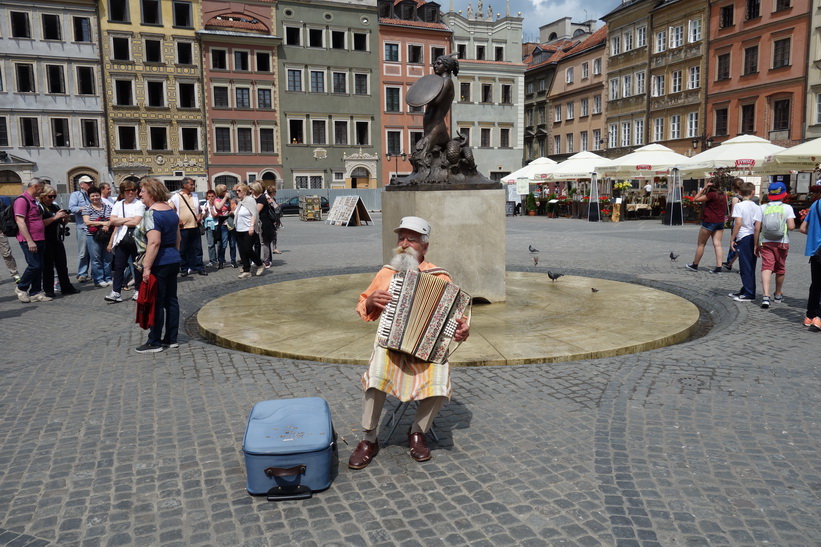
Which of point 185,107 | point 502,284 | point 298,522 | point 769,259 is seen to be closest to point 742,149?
point 769,259

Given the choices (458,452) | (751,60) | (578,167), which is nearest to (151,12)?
(578,167)

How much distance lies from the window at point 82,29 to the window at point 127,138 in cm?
605

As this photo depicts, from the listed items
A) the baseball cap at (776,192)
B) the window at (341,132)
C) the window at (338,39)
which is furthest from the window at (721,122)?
the baseball cap at (776,192)

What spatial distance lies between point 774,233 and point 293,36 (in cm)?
4427

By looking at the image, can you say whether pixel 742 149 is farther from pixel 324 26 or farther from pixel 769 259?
pixel 324 26

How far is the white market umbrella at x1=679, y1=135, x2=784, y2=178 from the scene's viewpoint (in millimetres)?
22553

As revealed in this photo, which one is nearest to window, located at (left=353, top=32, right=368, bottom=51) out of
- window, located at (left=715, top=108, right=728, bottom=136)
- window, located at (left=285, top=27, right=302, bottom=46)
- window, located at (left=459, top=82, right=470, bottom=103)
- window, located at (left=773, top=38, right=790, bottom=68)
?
window, located at (left=285, top=27, right=302, bottom=46)

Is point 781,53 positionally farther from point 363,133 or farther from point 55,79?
point 55,79

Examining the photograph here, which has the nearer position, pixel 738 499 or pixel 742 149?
pixel 738 499

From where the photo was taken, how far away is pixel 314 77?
4800 cm

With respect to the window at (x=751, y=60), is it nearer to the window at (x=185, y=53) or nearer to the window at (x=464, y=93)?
the window at (x=464, y=93)

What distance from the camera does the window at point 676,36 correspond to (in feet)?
133

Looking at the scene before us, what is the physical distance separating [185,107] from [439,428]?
45722 mm

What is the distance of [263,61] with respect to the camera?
153ft
